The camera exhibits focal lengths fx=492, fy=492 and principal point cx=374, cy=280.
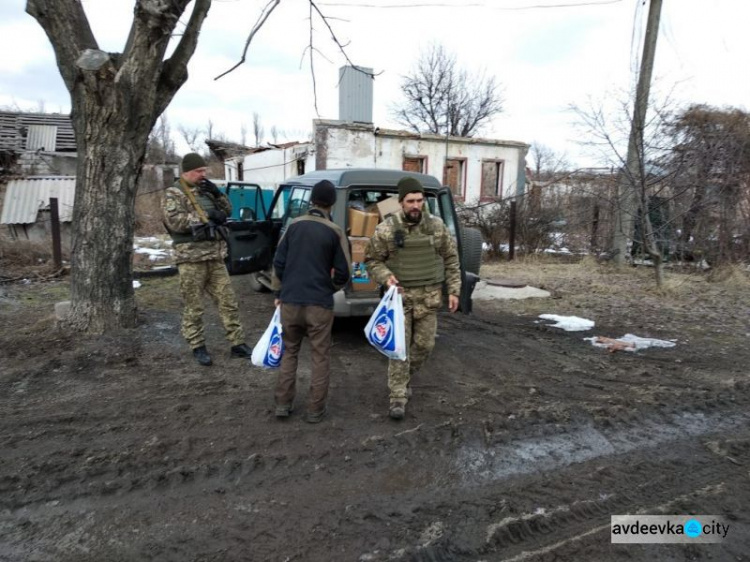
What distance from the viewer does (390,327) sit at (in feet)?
11.5

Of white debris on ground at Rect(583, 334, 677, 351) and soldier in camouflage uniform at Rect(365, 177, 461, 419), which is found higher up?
soldier in camouflage uniform at Rect(365, 177, 461, 419)

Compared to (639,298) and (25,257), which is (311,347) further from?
(25,257)

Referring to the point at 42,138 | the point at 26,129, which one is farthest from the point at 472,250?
the point at 26,129

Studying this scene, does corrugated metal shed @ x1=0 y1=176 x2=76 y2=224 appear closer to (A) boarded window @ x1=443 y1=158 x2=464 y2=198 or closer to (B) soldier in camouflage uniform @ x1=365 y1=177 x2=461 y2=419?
(B) soldier in camouflage uniform @ x1=365 y1=177 x2=461 y2=419

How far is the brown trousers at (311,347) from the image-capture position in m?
3.50

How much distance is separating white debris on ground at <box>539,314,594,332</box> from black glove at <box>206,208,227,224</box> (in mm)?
4267

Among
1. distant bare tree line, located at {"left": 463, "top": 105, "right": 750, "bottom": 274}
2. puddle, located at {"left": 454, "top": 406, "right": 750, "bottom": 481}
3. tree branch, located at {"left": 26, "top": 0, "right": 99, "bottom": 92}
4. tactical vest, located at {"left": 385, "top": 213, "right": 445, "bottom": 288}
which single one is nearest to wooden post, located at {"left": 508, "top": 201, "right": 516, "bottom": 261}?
distant bare tree line, located at {"left": 463, "top": 105, "right": 750, "bottom": 274}

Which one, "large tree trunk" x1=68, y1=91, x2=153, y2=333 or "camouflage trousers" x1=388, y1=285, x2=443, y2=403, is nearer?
"camouflage trousers" x1=388, y1=285, x2=443, y2=403

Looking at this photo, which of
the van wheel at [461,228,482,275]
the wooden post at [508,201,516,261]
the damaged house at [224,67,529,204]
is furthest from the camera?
the damaged house at [224,67,529,204]

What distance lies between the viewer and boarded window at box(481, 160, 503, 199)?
19047 millimetres

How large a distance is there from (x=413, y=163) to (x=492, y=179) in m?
3.73

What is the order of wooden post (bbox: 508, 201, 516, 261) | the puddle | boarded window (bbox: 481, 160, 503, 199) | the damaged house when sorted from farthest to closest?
boarded window (bbox: 481, 160, 503, 199)
the damaged house
wooden post (bbox: 508, 201, 516, 261)
the puddle

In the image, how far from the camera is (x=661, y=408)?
390cm

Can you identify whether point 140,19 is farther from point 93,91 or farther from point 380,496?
point 380,496
